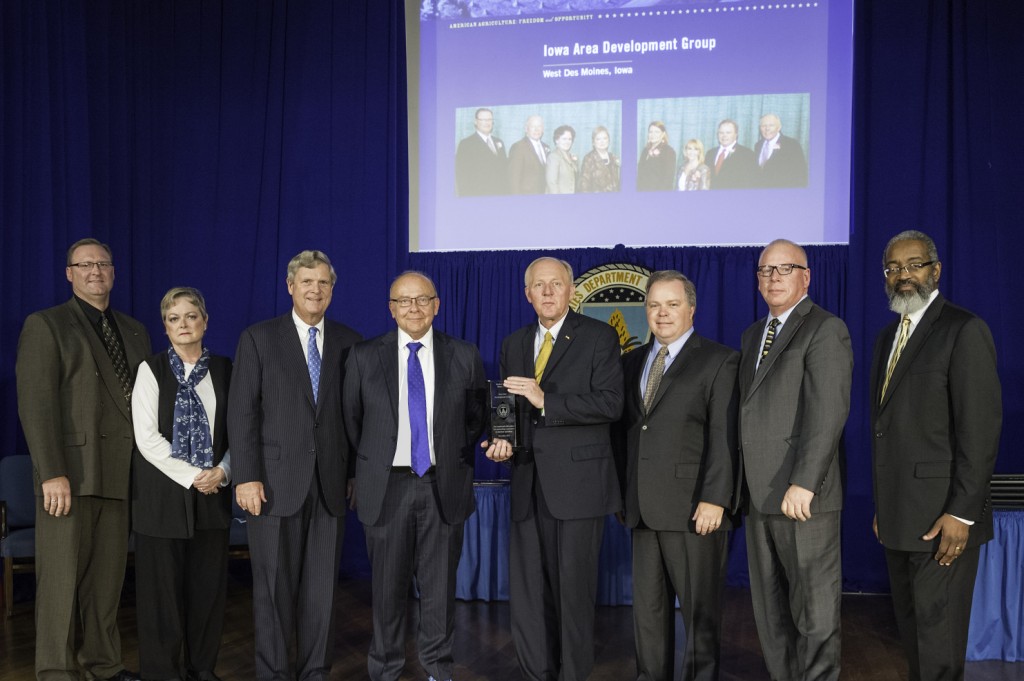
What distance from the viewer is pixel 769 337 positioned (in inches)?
127

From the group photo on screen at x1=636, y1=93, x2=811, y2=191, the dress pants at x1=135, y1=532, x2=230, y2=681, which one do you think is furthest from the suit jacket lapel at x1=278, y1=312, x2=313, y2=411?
the group photo on screen at x1=636, y1=93, x2=811, y2=191

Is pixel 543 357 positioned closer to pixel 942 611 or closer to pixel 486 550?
pixel 942 611

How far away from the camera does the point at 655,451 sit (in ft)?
10.7

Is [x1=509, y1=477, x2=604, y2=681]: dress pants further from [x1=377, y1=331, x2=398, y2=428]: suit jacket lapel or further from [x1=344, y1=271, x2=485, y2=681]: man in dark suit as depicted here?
[x1=377, y1=331, x2=398, y2=428]: suit jacket lapel

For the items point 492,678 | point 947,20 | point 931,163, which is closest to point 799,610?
point 492,678

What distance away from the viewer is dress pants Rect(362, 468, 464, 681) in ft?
11.1

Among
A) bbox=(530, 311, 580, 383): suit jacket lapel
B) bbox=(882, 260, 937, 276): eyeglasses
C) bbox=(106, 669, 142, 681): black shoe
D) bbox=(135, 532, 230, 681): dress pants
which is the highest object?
bbox=(882, 260, 937, 276): eyeglasses

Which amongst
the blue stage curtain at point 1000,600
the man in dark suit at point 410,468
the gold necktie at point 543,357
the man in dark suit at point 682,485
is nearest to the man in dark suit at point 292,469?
the man in dark suit at point 410,468

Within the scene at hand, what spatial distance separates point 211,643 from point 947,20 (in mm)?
5514

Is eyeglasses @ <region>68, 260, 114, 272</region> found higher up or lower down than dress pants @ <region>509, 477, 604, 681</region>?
higher up

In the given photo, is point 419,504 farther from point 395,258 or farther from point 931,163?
point 931,163

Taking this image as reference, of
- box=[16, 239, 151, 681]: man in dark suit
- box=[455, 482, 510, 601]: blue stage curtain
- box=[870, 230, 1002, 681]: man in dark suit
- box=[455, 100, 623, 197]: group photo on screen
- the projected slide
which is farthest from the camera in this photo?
box=[455, 100, 623, 197]: group photo on screen

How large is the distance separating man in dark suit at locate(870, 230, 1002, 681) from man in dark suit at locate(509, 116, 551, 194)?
9.78 feet

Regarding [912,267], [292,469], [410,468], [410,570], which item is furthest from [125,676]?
[912,267]
